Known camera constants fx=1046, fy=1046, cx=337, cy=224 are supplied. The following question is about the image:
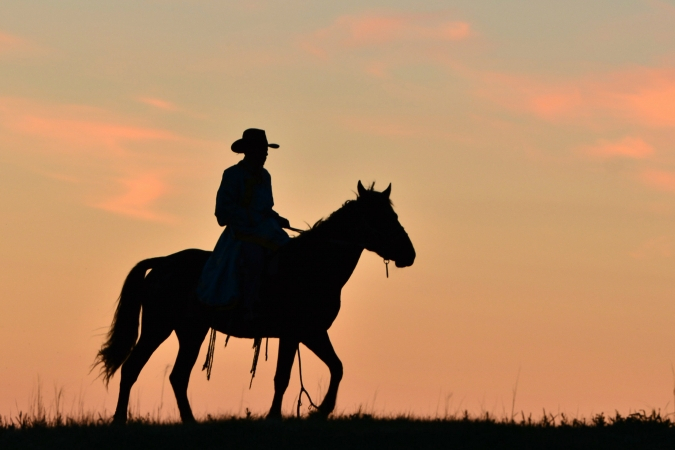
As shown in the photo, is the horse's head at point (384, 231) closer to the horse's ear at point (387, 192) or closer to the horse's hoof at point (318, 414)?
the horse's ear at point (387, 192)

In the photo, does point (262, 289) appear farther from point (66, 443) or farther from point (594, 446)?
point (594, 446)

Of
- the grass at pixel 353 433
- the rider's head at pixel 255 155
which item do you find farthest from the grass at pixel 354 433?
the rider's head at pixel 255 155

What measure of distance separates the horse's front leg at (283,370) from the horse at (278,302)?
1cm

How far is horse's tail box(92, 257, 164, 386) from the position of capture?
47.2 feet

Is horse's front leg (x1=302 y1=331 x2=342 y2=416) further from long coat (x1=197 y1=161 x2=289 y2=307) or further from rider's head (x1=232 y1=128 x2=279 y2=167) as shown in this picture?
rider's head (x1=232 y1=128 x2=279 y2=167)

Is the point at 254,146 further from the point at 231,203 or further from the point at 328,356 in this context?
the point at 328,356

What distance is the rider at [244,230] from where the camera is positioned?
13641 millimetres

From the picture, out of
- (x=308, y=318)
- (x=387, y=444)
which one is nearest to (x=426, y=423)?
(x=387, y=444)

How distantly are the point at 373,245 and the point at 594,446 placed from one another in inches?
145

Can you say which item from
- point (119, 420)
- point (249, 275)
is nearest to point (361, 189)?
point (249, 275)

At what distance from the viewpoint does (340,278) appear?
1340 centimetres

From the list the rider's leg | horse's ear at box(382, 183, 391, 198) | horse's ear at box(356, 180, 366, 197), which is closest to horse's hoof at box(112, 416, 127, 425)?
the rider's leg

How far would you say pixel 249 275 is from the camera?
44.8 ft

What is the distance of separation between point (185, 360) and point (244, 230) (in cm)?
194
